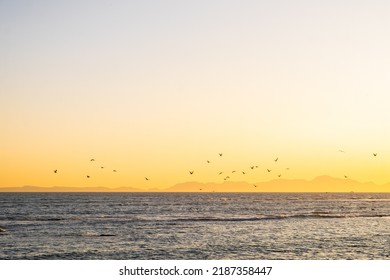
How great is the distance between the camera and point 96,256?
3816 centimetres

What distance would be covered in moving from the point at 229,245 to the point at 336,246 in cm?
894

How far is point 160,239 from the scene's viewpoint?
160ft

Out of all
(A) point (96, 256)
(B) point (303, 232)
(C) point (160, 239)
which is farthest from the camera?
(B) point (303, 232)

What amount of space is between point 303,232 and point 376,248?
13575 millimetres

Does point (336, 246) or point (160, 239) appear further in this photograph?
point (160, 239)
